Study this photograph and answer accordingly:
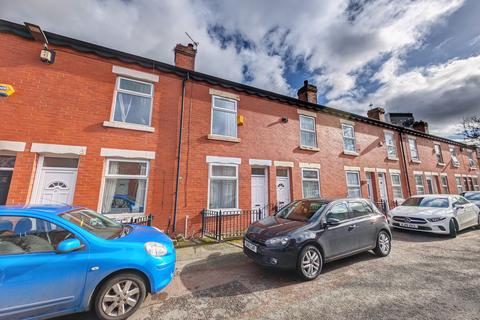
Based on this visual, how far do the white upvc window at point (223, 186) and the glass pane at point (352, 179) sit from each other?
282 inches

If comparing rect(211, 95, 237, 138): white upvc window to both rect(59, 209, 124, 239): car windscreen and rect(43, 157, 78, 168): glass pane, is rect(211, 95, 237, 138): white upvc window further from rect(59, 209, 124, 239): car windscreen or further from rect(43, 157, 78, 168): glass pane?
rect(59, 209, 124, 239): car windscreen

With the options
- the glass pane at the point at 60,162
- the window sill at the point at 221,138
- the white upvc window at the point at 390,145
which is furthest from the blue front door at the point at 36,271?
the white upvc window at the point at 390,145

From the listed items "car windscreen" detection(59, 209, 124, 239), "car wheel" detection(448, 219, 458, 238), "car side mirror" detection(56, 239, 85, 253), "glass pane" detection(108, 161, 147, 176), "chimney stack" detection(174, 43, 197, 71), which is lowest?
"car wheel" detection(448, 219, 458, 238)

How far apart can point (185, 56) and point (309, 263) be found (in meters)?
8.65

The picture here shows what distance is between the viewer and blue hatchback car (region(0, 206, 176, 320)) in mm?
2383

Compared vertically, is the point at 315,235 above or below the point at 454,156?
below

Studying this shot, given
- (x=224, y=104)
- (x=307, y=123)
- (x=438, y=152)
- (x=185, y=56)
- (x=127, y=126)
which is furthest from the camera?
(x=438, y=152)

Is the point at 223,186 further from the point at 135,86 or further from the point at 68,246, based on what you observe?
the point at 68,246

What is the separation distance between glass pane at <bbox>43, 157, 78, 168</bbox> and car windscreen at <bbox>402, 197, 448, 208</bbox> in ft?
43.1

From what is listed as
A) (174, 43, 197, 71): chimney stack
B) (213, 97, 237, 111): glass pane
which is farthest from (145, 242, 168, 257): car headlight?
(174, 43, 197, 71): chimney stack

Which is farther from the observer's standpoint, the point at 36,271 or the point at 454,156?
the point at 454,156

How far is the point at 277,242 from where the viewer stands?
155 inches

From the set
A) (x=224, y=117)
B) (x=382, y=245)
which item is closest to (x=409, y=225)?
(x=382, y=245)

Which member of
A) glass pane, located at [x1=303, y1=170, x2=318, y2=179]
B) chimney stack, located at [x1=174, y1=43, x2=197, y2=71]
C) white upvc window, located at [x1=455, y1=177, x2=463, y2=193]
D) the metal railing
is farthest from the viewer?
white upvc window, located at [x1=455, y1=177, x2=463, y2=193]
